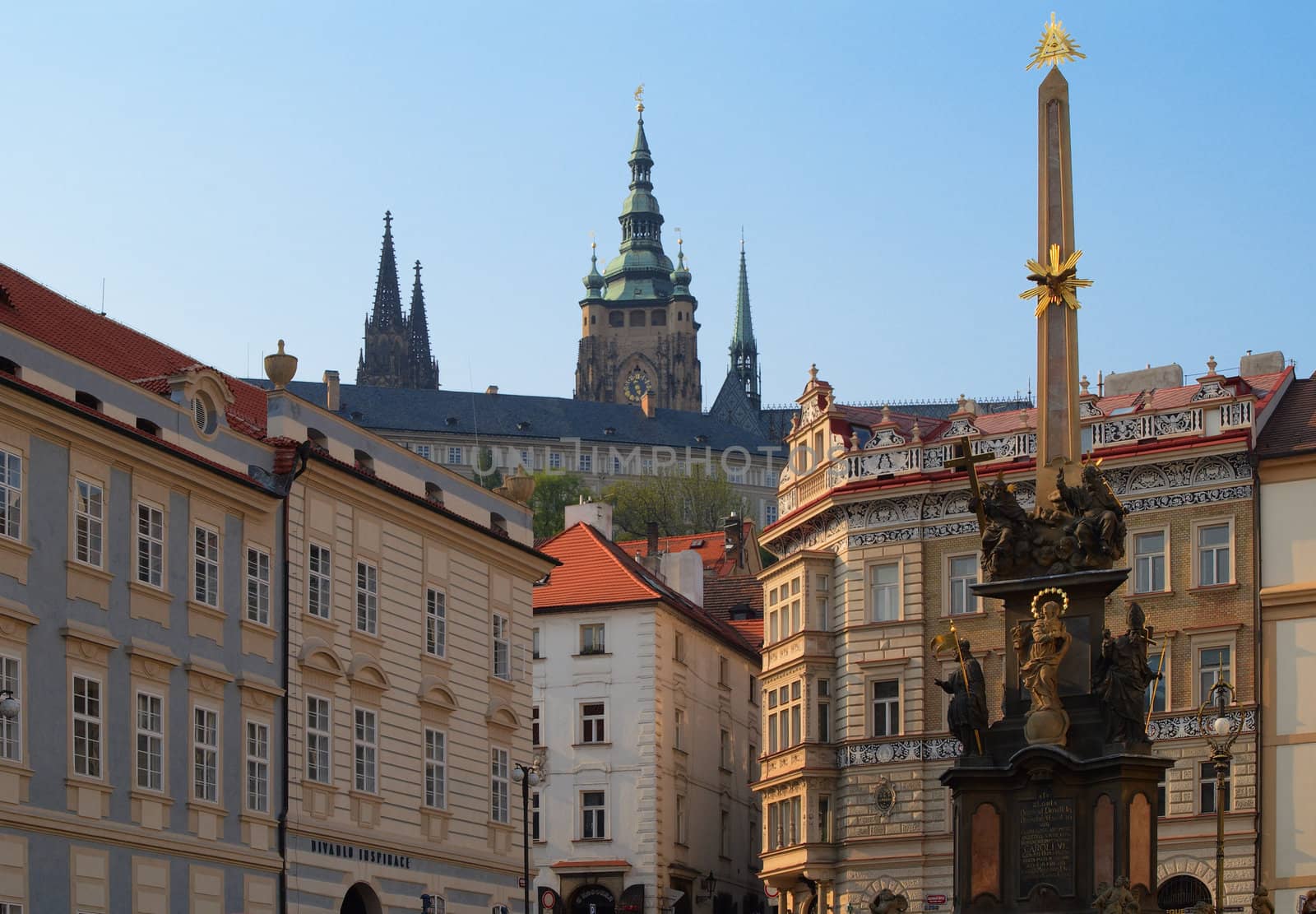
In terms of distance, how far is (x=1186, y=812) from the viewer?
50.3 m

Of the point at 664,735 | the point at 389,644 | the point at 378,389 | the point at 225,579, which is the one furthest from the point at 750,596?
the point at 378,389

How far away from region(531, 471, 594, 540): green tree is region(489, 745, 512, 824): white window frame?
8517cm

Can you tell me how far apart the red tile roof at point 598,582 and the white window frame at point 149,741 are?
84.9ft

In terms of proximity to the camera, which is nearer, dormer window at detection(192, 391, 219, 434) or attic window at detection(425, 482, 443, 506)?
dormer window at detection(192, 391, 219, 434)

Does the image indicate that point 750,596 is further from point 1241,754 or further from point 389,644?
point 389,644

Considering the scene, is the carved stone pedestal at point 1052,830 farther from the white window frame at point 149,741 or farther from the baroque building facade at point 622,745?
the baroque building facade at point 622,745

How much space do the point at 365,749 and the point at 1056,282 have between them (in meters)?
18.0

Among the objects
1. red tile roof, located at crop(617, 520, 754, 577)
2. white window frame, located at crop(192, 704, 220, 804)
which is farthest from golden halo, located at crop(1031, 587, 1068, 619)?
red tile roof, located at crop(617, 520, 754, 577)

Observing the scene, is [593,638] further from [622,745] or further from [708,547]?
[708,547]

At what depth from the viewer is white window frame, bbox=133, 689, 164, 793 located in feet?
119

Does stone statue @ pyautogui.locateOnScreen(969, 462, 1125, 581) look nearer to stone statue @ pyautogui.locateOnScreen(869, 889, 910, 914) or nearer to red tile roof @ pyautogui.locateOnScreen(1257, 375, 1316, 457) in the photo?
stone statue @ pyautogui.locateOnScreen(869, 889, 910, 914)

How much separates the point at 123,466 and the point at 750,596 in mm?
41624

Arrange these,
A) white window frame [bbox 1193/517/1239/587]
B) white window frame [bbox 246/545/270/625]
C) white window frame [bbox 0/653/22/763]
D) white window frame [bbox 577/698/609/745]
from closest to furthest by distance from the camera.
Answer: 1. white window frame [bbox 0/653/22/763]
2. white window frame [bbox 246/545/270/625]
3. white window frame [bbox 1193/517/1239/587]
4. white window frame [bbox 577/698/609/745]

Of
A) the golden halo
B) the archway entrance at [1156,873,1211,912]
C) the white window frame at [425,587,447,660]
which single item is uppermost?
the white window frame at [425,587,447,660]
